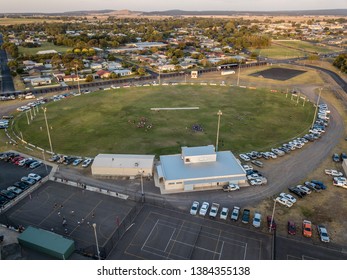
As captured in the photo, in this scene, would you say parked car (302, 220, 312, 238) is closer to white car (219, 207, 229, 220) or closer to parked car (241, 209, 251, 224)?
parked car (241, 209, 251, 224)

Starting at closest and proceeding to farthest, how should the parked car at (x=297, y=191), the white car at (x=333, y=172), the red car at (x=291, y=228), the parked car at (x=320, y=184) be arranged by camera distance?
the red car at (x=291, y=228), the parked car at (x=297, y=191), the parked car at (x=320, y=184), the white car at (x=333, y=172)

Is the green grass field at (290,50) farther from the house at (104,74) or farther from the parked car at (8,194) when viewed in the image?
Result: the parked car at (8,194)

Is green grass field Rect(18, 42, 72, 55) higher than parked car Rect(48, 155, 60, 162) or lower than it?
higher

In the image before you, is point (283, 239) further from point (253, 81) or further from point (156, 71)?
point (156, 71)

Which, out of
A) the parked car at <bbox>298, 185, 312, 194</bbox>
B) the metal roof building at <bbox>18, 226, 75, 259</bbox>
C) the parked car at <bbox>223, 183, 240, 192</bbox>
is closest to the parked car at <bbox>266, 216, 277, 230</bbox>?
the parked car at <bbox>223, 183, 240, 192</bbox>

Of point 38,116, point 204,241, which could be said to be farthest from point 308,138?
point 38,116

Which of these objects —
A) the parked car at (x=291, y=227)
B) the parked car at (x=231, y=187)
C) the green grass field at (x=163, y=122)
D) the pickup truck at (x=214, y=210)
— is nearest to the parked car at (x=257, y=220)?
the parked car at (x=291, y=227)

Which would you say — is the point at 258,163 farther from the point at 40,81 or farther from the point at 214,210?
the point at 40,81
